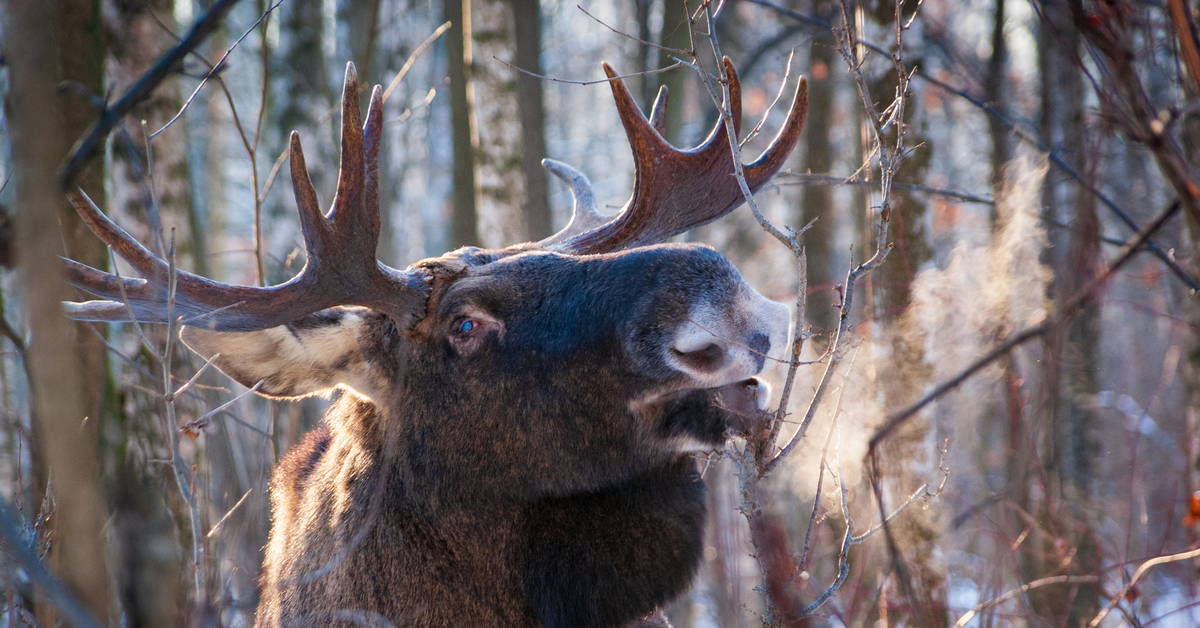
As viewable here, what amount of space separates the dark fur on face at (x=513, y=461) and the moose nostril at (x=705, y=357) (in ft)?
0.38

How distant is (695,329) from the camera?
2.48 meters

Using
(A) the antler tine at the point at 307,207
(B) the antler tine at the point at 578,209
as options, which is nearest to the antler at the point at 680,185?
(B) the antler tine at the point at 578,209

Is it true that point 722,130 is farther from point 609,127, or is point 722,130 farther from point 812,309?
point 609,127

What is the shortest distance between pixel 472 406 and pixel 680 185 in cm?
142

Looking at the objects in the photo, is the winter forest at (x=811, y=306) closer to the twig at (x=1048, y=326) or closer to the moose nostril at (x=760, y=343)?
the twig at (x=1048, y=326)

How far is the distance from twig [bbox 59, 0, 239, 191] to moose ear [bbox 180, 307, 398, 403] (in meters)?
1.06

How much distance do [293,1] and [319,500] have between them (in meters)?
8.06

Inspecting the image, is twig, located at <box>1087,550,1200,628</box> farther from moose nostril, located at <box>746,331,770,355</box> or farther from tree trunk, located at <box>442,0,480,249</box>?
tree trunk, located at <box>442,0,480,249</box>

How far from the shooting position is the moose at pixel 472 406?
107 inches

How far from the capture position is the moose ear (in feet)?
9.89

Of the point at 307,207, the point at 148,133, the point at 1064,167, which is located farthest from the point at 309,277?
the point at 148,133

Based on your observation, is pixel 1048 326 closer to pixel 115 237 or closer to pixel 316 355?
pixel 316 355

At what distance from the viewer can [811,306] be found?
8.24m

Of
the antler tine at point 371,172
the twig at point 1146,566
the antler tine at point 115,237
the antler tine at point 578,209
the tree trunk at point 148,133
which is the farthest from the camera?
the tree trunk at point 148,133
